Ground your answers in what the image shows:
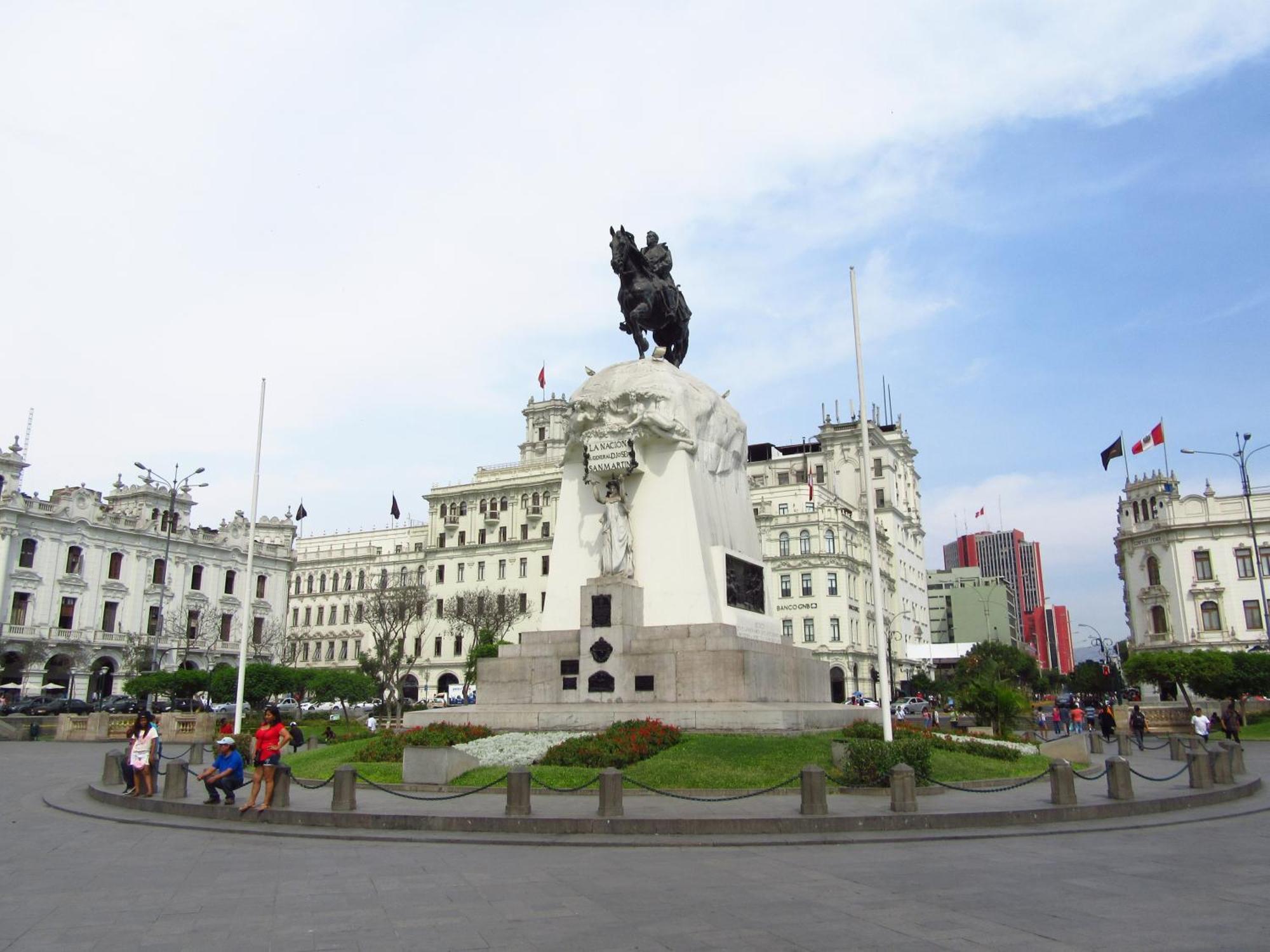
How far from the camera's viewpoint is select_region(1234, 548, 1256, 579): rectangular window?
69875mm

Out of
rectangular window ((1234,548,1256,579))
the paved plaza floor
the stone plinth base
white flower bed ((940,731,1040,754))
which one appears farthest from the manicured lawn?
rectangular window ((1234,548,1256,579))

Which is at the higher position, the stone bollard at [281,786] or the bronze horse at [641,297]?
the bronze horse at [641,297]

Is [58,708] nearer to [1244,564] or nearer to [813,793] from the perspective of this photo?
[813,793]

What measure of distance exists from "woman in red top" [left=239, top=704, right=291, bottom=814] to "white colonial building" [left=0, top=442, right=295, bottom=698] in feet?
151

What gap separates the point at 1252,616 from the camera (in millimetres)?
68750

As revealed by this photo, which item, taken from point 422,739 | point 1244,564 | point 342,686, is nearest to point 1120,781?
point 422,739

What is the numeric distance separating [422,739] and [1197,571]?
232ft

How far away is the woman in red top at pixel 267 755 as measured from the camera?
13867 millimetres

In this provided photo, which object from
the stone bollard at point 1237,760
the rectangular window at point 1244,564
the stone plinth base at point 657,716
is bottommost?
the stone bollard at point 1237,760

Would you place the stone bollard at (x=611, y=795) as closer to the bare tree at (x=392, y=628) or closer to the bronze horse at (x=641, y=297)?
the bronze horse at (x=641, y=297)

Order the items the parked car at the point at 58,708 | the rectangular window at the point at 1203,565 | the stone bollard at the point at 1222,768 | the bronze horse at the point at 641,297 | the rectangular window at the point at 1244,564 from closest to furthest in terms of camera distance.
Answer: the stone bollard at the point at 1222,768, the bronze horse at the point at 641,297, the parked car at the point at 58,708, the rectangular window at the point at 1244,564, the rectangular window at the point at 1203,565

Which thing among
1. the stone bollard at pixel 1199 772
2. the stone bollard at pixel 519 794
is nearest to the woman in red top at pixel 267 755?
the stone bollard at pixel 519 794

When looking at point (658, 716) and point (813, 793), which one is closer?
point (813, 793)

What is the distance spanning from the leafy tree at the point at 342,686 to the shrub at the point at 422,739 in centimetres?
3025
